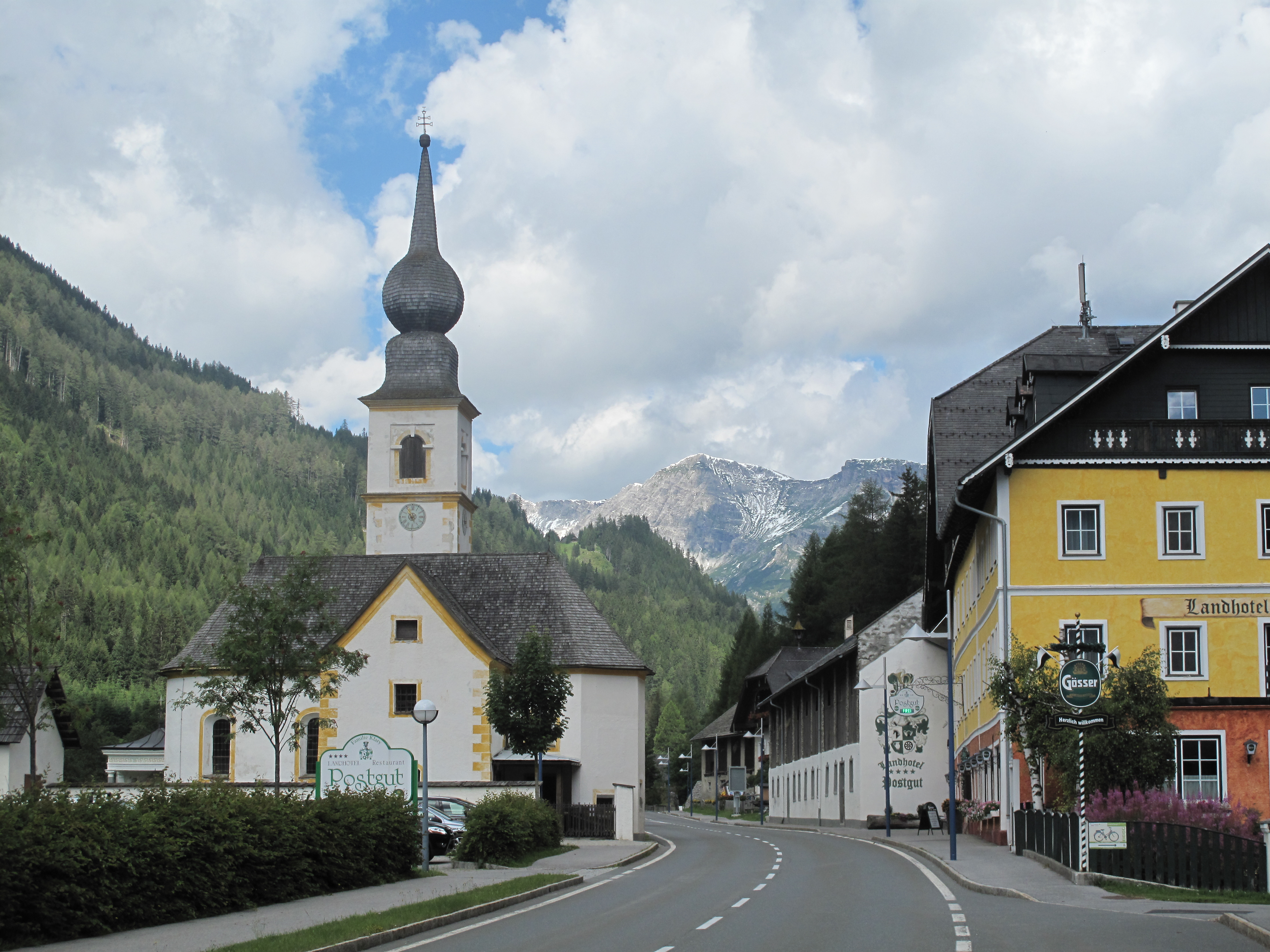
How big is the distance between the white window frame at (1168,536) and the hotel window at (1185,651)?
Answer: 1.66 meters

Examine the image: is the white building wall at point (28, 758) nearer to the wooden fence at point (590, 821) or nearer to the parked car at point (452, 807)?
the parked car at point (452, 807)

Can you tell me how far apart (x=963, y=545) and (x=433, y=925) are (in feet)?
105

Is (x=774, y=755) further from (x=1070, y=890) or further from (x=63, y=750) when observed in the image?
(x=1070, y=890)

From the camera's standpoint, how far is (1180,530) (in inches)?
1499

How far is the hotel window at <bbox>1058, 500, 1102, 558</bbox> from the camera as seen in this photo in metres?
38.0

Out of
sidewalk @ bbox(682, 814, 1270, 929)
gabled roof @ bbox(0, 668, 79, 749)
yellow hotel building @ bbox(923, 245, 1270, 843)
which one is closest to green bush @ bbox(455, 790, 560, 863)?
sidewalk @ bbox(682, 814, 1270, 929)

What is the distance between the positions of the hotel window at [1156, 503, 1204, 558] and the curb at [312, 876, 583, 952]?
18950mm

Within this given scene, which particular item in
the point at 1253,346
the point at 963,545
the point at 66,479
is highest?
the point at 66,479

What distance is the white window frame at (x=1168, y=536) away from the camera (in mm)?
37781

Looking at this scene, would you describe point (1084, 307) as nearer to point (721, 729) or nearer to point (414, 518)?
point (414, 518)

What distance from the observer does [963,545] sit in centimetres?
4831

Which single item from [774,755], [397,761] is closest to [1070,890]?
[397,761]

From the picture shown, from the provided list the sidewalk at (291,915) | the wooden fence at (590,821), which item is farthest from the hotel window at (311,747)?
the sidewalk at (291,915)

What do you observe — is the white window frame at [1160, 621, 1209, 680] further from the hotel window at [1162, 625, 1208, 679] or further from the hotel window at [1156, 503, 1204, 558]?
the hotel window at [1156, 503, 1204, 558]
